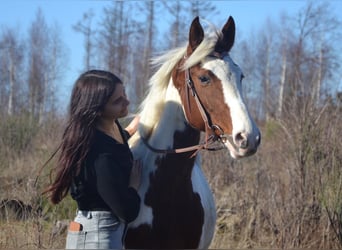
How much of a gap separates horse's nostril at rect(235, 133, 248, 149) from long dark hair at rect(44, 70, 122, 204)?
2.30 ft

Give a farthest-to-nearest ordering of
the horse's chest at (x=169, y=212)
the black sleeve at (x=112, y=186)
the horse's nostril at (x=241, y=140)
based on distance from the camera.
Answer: the horse's chest at (x=169, y=212)
the horse's nostril at (x=241, y=140)
the black sleeve at (x=112, y=186)

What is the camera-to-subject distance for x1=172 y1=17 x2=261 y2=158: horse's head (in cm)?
255

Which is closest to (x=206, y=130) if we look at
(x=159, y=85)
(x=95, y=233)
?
(x=159, y=85)

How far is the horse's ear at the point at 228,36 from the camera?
9.83ft

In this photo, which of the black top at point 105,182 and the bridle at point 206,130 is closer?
the black top at point 105,182

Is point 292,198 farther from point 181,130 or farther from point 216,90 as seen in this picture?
point 216,90

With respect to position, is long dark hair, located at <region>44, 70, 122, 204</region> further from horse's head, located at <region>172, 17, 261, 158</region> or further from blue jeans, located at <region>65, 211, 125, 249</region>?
horse's head, located at <region>172, 17, 261, 158</region>

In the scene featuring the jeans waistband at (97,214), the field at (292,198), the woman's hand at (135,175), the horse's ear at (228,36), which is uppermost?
the horse's ear at (228,36)

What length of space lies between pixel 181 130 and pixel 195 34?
0.62 m

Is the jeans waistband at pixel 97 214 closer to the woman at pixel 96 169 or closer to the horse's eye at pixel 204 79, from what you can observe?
the woman at pixel 96 169

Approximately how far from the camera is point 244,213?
255 inches

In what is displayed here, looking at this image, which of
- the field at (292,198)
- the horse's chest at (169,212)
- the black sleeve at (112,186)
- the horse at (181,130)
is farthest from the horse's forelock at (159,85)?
the field at (292,198)

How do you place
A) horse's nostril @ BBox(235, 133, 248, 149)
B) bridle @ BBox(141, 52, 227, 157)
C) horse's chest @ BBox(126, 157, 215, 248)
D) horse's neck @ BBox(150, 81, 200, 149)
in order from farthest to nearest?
horse's neck @ BBox(150, 81, 200, 149)
horse's chest @ BBox(126, 157, 215, 248)
bridle @ BBox(141, 52, 227, 157)
horse's nostril @ BBox(235, 133, 248, 149)

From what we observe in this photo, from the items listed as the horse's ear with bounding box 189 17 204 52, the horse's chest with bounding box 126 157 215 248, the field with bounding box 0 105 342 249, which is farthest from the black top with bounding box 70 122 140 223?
the field with bounding box 0 105 342 249
